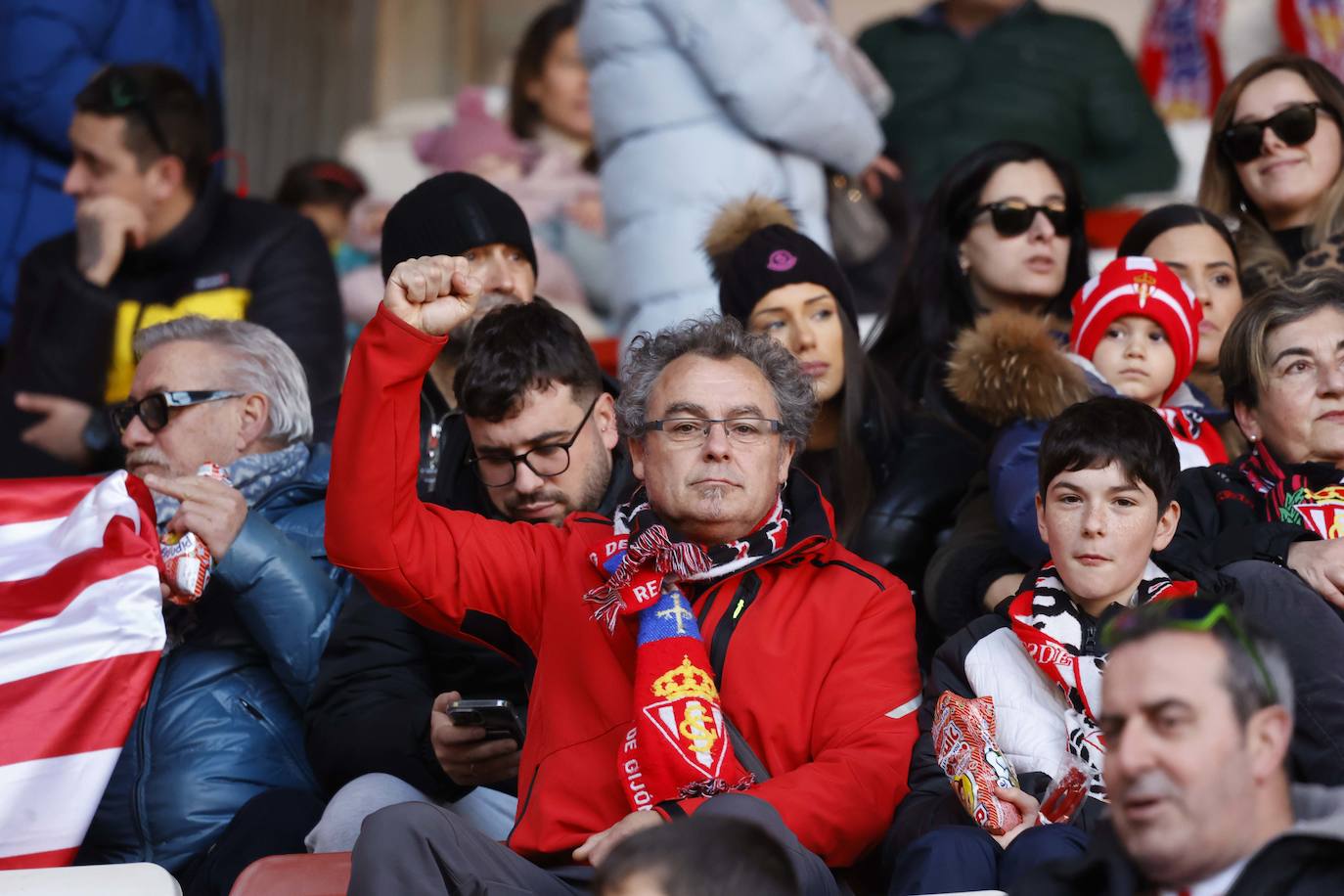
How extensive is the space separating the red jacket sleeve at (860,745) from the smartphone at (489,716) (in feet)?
1.76

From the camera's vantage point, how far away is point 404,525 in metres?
3.38

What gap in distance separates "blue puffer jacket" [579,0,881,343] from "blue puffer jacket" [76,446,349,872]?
5.89ft

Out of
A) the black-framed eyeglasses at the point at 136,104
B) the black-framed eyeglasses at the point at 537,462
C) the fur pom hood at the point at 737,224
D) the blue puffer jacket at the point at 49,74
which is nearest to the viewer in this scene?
the black-framed eyeglasses at the point at 537,462

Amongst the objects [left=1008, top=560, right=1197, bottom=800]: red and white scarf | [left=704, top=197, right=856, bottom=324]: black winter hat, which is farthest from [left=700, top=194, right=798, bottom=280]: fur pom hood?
[left=1008, top=560, right=1197, bottom=800]: red and white scarf

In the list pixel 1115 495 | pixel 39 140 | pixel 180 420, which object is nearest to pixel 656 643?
pixel 1115 495

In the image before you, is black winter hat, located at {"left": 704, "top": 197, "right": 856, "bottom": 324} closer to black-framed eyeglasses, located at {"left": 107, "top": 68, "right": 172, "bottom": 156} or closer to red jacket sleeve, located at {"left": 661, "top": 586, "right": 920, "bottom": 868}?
red jacket sleeve, located at {"left": 661, "top": 586, "right": 920, "bottom": 868}

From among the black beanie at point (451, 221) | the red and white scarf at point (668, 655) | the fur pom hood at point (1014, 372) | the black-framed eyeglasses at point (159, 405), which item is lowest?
the red and white scarf at point (668, 655)

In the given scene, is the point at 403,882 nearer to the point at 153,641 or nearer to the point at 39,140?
the point at 153,641

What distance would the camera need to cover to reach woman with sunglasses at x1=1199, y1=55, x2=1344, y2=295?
15.9ft

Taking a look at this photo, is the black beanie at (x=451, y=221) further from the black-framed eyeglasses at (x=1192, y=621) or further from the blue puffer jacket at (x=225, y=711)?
the black-framed eyeglasses at (x=1192, y=621)

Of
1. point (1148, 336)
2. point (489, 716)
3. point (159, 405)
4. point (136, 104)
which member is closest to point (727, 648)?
point (489, 716)

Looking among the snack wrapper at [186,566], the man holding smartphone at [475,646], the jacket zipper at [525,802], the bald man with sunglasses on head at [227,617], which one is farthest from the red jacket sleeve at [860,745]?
the snack wrapper at [186,566]

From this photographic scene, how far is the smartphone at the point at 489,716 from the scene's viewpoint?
3.59 m

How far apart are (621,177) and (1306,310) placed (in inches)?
94.7
